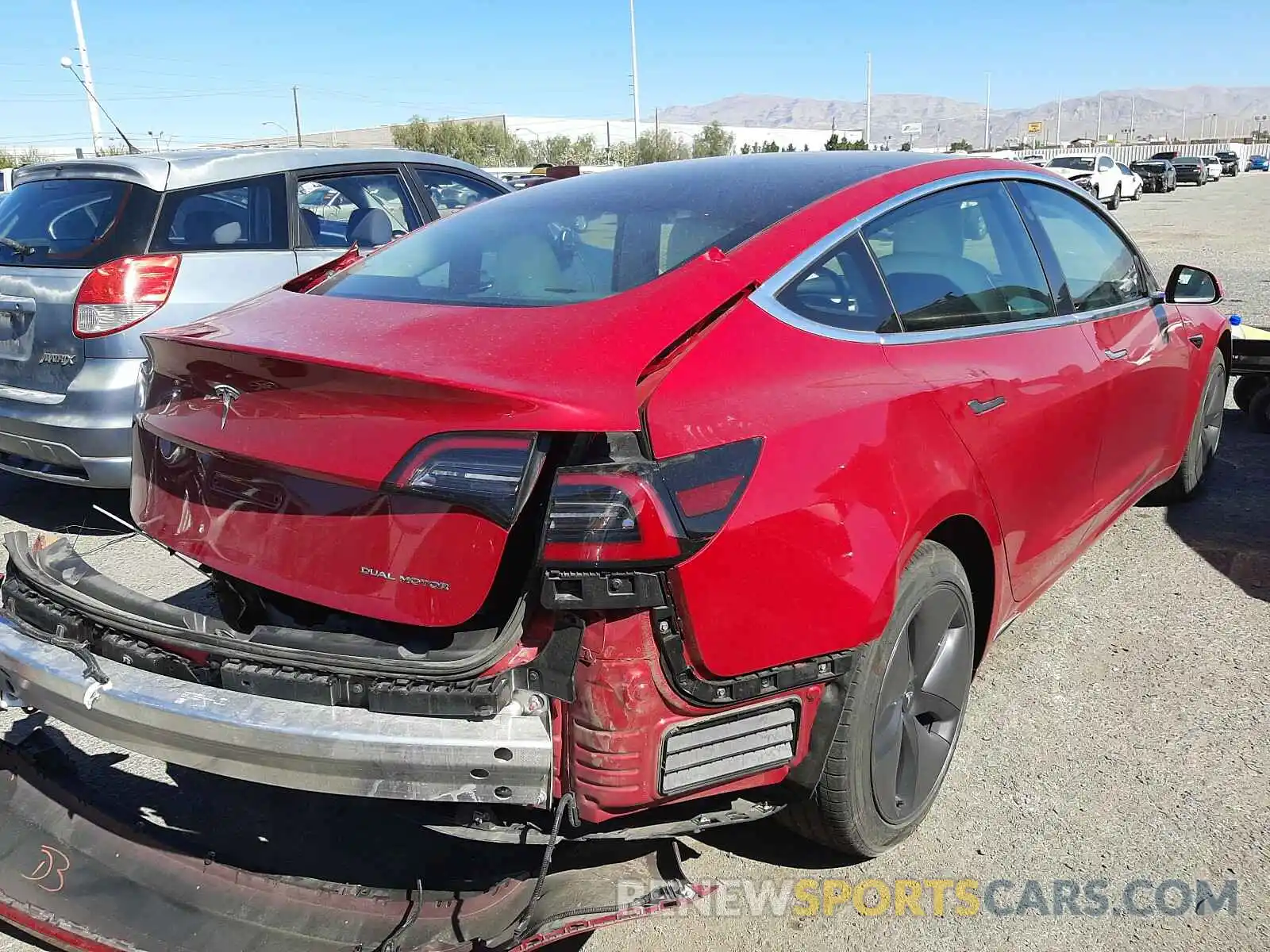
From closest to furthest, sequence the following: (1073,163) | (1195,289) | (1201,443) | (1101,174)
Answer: (1195,289)
(1201,443)
(1101,174)
(1073,163)

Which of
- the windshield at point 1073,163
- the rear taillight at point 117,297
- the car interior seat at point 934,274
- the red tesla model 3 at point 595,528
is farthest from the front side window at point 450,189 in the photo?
the windshield at point 1073,163

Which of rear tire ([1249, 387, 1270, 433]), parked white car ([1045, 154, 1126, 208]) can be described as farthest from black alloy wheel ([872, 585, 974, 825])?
parked white car ([1045, 154, 1126, 208])

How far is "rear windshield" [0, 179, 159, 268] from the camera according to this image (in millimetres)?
4797

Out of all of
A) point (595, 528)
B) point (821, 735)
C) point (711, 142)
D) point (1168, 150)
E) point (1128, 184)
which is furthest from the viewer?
point (1168, 150)

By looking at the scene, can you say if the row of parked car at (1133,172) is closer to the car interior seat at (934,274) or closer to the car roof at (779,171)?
the car roof at (779,171)

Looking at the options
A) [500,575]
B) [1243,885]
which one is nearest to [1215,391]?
[1243,885]

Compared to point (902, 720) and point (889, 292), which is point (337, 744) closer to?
point (902, 720)

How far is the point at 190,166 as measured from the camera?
5.07 meters

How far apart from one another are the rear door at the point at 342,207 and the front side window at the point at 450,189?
21 cm

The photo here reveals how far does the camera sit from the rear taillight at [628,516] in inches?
72.0

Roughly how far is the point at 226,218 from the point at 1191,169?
52.3 meters

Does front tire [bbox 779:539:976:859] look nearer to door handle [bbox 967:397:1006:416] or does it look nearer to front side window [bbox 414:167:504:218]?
door handle [bbox 967:397:1006:416]

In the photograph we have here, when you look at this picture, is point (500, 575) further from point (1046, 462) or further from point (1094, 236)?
point (1094, 236)

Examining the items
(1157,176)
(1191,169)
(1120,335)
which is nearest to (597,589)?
(1120,335)
